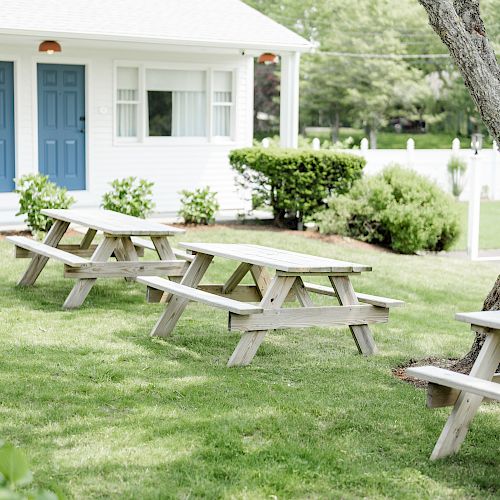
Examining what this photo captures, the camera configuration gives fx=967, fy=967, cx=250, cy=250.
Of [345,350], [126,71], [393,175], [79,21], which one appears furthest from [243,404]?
[126,71]

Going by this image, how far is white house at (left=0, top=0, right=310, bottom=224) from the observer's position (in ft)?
48.3

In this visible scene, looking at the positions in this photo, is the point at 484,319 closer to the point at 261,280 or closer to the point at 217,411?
the point at 217,411

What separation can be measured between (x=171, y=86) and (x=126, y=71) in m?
0.88

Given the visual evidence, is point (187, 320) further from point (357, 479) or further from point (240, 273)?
point (357, 479)

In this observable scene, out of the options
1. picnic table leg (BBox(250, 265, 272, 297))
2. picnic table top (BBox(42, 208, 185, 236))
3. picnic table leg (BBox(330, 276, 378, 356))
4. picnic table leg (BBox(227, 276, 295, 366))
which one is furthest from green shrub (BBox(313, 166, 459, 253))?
picnic table leg (BBox(227, 276, 295, 366))

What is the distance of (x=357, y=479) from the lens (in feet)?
14.3

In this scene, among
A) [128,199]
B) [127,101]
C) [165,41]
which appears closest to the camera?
[128,199]

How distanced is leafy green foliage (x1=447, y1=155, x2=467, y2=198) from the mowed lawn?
1408 centimetres

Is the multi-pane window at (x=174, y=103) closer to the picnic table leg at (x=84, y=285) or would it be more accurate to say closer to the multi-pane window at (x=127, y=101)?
the multi-pane window at (x=127, y=101)

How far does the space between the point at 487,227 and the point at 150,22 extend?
24.3 ft

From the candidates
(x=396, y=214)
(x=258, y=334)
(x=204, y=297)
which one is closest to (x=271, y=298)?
(x=258, y=334)

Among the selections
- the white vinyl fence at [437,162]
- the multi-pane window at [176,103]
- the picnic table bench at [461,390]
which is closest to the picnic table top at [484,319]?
the picnic table bench at [461,390]

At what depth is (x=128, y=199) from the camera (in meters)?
13.5

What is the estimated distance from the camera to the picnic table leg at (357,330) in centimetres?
693
